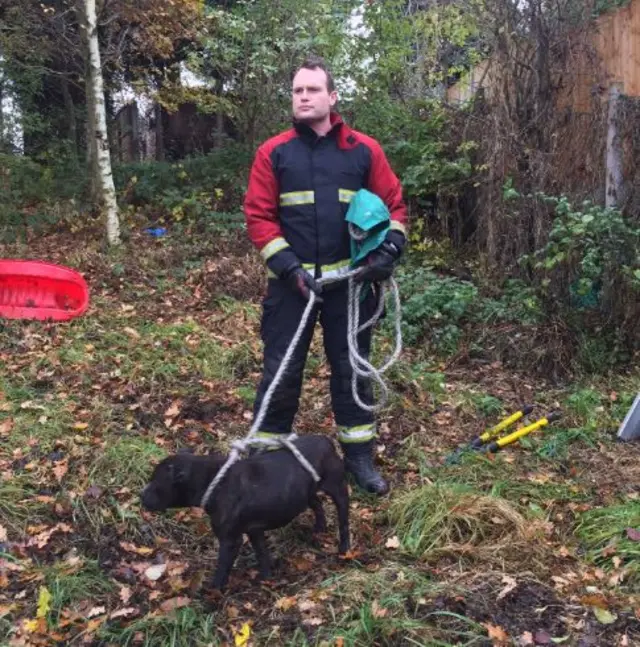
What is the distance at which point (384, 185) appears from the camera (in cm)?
389

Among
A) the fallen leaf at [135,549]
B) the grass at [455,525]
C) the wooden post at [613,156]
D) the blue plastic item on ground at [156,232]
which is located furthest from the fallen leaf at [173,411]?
the blue plastic item on ground at [156,232]

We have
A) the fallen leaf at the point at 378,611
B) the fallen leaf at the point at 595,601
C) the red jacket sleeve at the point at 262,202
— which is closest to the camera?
the fallen leaf at the point at 378,611

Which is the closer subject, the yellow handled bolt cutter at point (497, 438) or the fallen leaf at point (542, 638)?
the fallen leaf at point (542, 638)

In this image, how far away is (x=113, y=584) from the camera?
3.20 metres

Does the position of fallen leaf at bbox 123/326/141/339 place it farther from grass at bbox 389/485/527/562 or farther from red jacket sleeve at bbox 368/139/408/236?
grass at bbox 389/485/527/562

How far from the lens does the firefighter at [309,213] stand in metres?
3.67

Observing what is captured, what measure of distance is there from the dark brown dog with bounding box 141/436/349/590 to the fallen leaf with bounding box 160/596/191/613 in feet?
0.48

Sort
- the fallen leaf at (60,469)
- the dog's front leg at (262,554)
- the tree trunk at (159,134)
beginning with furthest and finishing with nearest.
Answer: the tree trunk at (159,134), the fallen leaf at (60,469), the dog's front leg at (262,554)

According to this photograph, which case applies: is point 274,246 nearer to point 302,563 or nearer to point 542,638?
point 302,563

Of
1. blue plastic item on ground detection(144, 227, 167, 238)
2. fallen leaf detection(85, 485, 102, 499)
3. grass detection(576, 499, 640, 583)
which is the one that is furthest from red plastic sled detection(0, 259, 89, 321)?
grass detection(576, 499, 640, 583)

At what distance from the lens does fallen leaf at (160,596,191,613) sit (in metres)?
2.98

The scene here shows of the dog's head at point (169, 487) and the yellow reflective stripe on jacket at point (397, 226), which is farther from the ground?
the yellow reflective stripe on jacket at point (397, 226)

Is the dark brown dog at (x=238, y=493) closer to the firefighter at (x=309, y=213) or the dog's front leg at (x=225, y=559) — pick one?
the dog's front leg at (x=225, y=559)

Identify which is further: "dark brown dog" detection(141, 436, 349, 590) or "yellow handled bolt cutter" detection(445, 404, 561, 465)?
"yellow handled bolt cutter" detection(445, 404, 561, 465)
